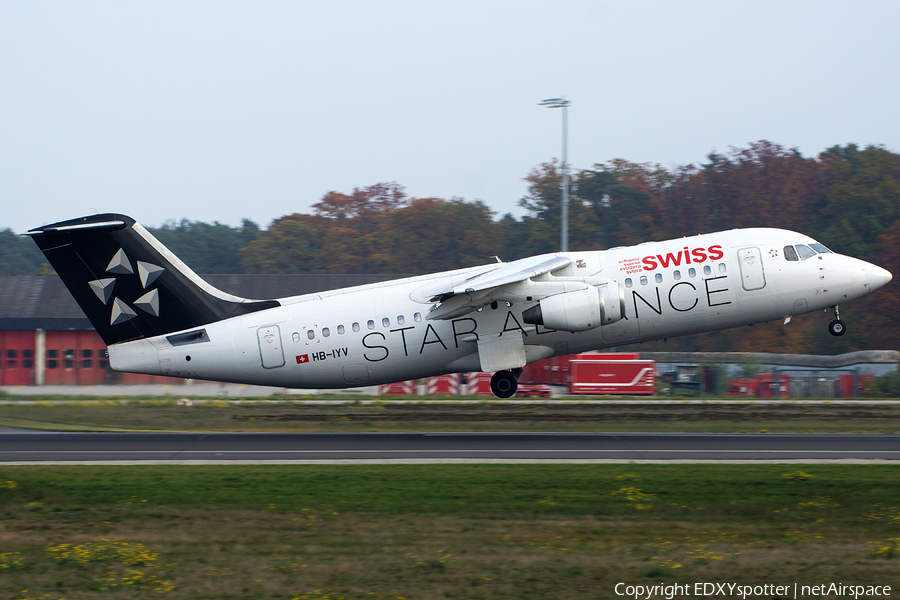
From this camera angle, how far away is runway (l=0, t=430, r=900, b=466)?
19.6 meters

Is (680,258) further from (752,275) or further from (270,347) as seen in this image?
(270,347)

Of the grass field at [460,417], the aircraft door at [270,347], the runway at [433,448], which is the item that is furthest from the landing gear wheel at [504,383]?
the aircraft door at [270,347]

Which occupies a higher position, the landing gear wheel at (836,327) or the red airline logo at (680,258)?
the red airline logo at (680,258)

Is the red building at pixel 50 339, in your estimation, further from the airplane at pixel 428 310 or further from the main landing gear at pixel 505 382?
the main landing gear at pixel 505 382

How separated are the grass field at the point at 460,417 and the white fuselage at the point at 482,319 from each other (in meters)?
2.56

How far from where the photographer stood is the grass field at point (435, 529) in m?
11.2

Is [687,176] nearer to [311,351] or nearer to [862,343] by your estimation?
[862,343]

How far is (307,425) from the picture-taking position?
90.4 ft

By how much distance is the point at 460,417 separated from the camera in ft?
95.2

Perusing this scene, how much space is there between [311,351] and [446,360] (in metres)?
4.01

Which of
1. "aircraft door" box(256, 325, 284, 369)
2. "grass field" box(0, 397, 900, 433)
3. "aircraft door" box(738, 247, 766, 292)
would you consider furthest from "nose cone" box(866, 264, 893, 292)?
"aircraft door" box(256, 325, 284, 369)

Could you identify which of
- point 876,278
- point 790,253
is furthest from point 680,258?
point 876,278

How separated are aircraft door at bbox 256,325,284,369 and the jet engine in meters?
7.75

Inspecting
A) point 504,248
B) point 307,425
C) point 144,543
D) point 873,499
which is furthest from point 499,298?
point 504,248
